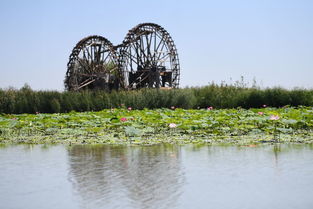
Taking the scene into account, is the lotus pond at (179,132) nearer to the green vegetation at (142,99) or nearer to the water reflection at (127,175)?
the water reflection at (127,175)

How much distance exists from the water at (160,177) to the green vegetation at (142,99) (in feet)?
A: 38.1

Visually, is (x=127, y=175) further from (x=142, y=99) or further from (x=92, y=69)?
(x=92, y=69)

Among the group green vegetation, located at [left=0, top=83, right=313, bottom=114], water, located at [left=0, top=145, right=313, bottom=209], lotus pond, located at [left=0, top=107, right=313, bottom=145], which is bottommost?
water, located at [left=0, top=145, right=313, bottom=209]

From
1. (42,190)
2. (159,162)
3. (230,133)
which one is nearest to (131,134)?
(230,133)

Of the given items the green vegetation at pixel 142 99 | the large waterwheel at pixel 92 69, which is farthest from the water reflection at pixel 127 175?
the large waterwheel at pixel 92 69

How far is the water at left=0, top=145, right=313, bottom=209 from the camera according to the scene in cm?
388

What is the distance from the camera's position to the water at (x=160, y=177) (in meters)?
3.88

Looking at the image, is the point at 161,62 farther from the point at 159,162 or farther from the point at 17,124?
the point at 159,162

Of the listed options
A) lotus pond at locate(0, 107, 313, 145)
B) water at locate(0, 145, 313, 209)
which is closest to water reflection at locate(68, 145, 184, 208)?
water at locate(0, 145, 313, 209)

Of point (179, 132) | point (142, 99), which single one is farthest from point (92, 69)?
point (179, 132)

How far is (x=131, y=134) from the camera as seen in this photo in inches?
318

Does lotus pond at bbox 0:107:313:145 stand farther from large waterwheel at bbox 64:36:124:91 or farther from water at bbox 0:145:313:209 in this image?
large waterwheel at bbox 64:36:124:91

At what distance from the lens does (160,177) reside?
15.7ft

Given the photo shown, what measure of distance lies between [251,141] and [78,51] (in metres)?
20.6
